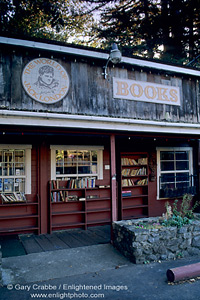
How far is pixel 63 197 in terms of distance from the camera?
7.54 meters

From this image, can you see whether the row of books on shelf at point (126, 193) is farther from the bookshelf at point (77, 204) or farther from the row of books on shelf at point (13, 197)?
the row of books on shelf at point (13, 197)

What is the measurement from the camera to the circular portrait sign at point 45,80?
5703 mm

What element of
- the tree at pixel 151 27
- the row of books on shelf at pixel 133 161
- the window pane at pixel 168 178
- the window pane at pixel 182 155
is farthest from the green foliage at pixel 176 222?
the tree at pixel 151 27

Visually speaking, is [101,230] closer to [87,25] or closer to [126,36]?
[126,36]

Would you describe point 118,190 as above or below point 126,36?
below

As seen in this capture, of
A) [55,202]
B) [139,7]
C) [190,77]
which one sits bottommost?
[55,202]

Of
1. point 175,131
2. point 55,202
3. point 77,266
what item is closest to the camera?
point 77,266

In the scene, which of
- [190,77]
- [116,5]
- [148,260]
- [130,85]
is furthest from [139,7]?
[148,260]

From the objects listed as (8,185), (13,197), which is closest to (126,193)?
(13,197)

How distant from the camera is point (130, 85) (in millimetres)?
6918

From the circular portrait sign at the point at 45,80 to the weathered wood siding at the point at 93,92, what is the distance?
11cm

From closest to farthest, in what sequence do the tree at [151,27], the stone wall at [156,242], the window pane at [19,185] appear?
the stone wall at [156,242] → the window pane at [19,185] → the tree at [151,27]

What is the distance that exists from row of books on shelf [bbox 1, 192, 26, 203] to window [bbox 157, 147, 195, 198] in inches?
Result: 180

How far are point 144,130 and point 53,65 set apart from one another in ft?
8.78
